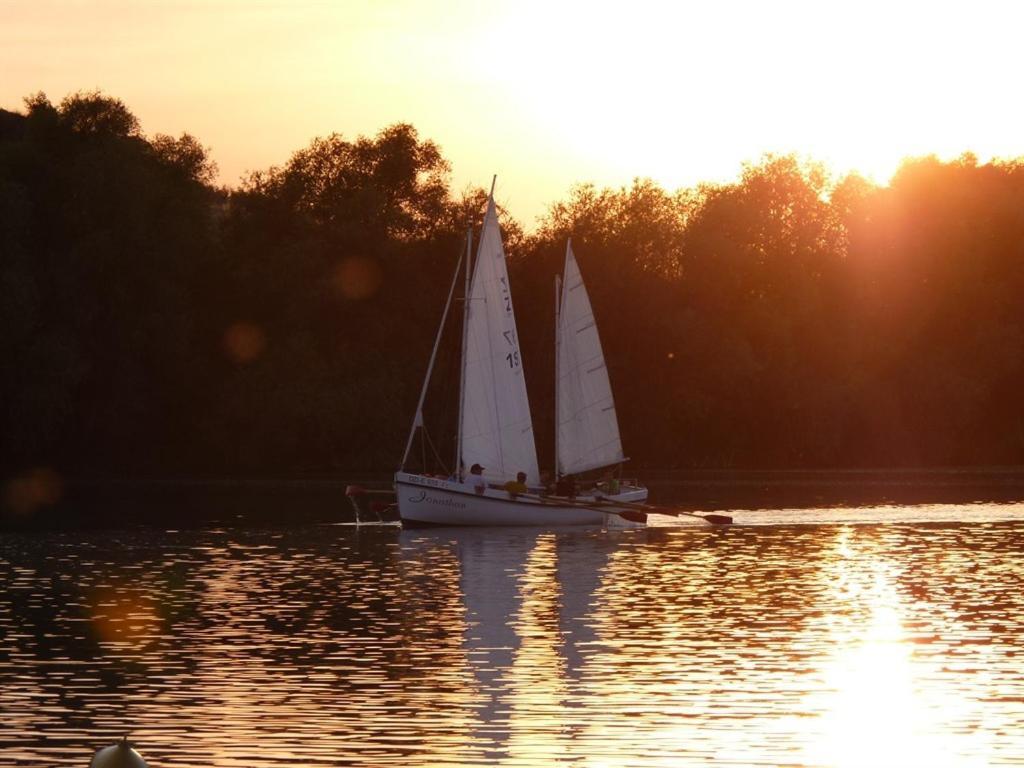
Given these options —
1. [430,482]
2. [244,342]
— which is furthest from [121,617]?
[244,342]

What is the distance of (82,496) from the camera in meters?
90.4

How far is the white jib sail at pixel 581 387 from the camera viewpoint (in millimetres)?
74938

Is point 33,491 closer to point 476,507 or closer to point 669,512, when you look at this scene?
point 476,507

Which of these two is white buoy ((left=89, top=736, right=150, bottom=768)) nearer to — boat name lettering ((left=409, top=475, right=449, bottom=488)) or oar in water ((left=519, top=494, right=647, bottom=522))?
boat name lettering ((left=409, top=475, right=449, bottom=488))

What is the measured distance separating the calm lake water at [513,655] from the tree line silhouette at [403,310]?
49.7 meters

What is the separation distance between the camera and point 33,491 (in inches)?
3698

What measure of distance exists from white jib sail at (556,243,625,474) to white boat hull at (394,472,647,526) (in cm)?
502

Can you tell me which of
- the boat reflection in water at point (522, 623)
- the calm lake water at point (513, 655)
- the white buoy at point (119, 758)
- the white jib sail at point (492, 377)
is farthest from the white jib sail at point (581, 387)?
the white buoy at point (119, 758)

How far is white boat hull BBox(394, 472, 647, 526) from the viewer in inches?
2665

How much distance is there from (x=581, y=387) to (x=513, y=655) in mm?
42835

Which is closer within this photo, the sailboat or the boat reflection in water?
the boat reflection in water

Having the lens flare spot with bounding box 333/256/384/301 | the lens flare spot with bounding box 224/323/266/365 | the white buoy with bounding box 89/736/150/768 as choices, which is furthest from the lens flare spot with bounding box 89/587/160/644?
the lens flare spot with bounding box 224/323/266/365

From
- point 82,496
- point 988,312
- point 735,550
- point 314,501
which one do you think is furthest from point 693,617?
point 988,312

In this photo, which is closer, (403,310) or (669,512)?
(669,512)
